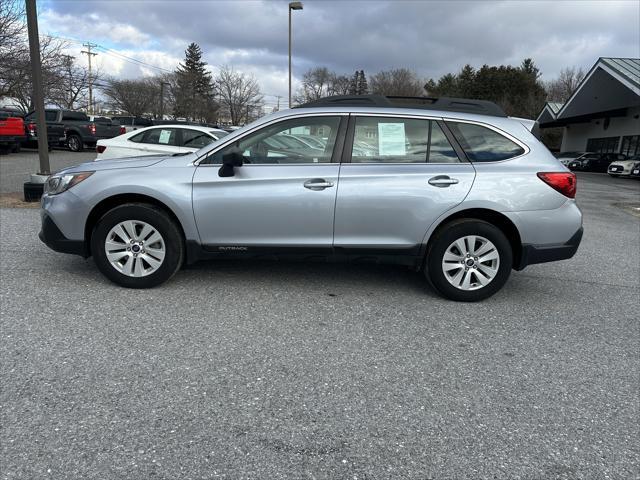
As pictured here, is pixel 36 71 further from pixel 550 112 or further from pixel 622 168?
pixel 550 112

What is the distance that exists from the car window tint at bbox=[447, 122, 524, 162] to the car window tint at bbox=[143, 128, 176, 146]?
761 cm

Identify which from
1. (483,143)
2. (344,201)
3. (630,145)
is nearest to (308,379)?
(344,201)

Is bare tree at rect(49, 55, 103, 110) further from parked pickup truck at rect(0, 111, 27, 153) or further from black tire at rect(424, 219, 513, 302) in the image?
black tire at rect(424, 219, 513, 302)

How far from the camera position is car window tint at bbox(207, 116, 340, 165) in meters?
4.29

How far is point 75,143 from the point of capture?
22172 millimetres

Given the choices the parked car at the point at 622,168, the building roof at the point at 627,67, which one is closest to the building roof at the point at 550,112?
the parked car at the point at 622,168

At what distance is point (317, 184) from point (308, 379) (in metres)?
1.81

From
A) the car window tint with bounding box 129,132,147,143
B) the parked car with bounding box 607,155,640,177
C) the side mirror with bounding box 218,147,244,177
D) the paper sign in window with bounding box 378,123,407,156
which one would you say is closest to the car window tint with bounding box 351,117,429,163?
the paper sign in window with bounding box 378,123,407,156

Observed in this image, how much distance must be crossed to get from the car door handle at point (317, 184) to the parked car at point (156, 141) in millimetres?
6533

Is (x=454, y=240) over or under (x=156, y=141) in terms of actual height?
under

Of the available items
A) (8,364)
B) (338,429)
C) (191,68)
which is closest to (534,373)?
(338,429)

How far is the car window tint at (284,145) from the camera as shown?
169 inches

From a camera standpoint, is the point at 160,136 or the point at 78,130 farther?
the point at 78,130

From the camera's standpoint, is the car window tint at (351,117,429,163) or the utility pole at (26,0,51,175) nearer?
the car window tint at (351,117,429,163)
